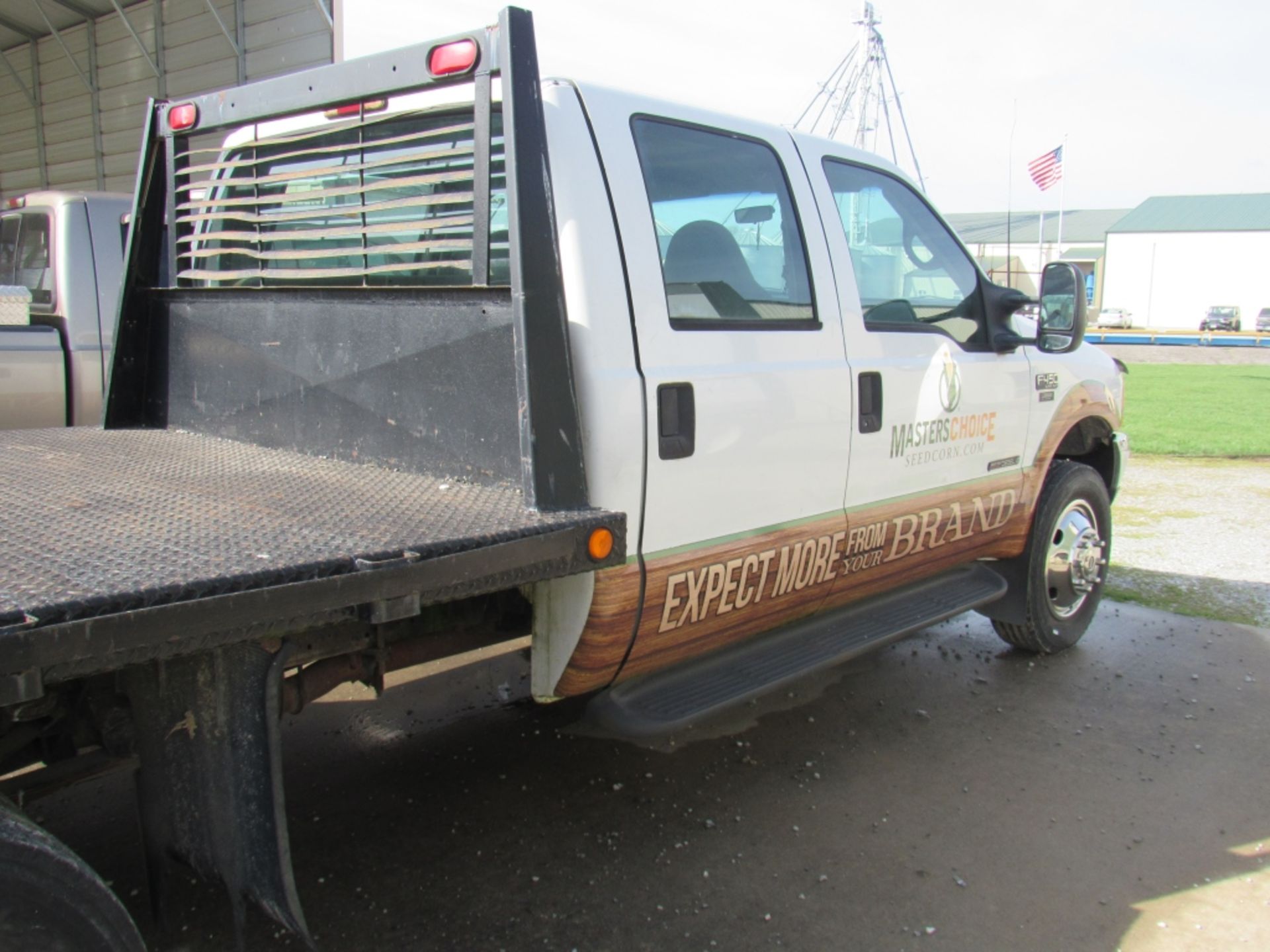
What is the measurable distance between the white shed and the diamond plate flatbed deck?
64729 millimetres

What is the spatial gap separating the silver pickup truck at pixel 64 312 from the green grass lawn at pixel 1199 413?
991cm

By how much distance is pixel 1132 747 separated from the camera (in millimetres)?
4117

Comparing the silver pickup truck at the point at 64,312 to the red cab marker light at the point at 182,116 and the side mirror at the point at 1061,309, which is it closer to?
the red cab marker light at the point at 182,116

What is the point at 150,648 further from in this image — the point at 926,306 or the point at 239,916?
the point at 926,306

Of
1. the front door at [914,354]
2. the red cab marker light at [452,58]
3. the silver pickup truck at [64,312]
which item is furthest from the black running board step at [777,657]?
the silver pickup truck at [64,312]

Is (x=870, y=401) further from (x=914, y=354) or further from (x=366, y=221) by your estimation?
(x=366, y=221)

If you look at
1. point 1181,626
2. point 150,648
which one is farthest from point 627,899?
point 1181,626

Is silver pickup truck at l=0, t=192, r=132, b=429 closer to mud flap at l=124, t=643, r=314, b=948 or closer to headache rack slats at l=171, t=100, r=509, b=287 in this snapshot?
headache rack slats at l=171, t=100, r=509, b=287

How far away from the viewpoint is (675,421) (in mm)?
2924

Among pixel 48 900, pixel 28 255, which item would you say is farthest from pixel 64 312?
pixel 48 900

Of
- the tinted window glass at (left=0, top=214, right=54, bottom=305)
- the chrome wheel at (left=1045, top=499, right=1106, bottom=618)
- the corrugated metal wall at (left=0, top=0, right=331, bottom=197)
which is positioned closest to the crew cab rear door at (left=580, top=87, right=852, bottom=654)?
the chrome wheel at (left=1045, top=499, right=1106, bottom=618)

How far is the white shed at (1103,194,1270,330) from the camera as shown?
6093 cm

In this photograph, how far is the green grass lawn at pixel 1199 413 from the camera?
11.9 metres

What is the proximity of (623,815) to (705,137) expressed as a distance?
2188mm
